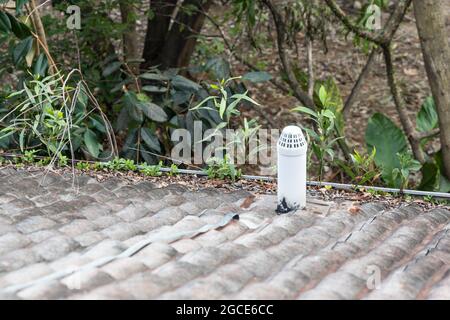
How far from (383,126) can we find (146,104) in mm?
2433

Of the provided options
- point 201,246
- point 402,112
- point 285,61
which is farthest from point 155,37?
point 201,246

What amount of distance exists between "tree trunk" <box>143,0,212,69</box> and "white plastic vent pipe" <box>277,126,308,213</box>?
5019 mm

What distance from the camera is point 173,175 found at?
4.50m

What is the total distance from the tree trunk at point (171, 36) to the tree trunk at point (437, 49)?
3148 mm

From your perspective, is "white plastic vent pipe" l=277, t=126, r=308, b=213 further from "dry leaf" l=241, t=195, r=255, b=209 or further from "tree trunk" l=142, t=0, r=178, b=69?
"tree trunk" l=142, t=0, r=178, b=69

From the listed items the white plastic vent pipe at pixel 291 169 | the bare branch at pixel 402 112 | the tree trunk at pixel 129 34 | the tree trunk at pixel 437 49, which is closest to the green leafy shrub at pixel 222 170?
the white plastic vent pipe at pixel 291 169

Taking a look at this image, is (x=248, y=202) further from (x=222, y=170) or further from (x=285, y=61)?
(x=285, y=61)

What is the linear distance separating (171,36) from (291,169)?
18.7ft

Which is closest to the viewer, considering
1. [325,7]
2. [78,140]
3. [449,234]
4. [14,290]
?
[14,290]

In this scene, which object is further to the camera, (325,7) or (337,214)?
(325,7)

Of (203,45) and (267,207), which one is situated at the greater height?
(203,45)

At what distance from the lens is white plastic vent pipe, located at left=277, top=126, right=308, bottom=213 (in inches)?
141
